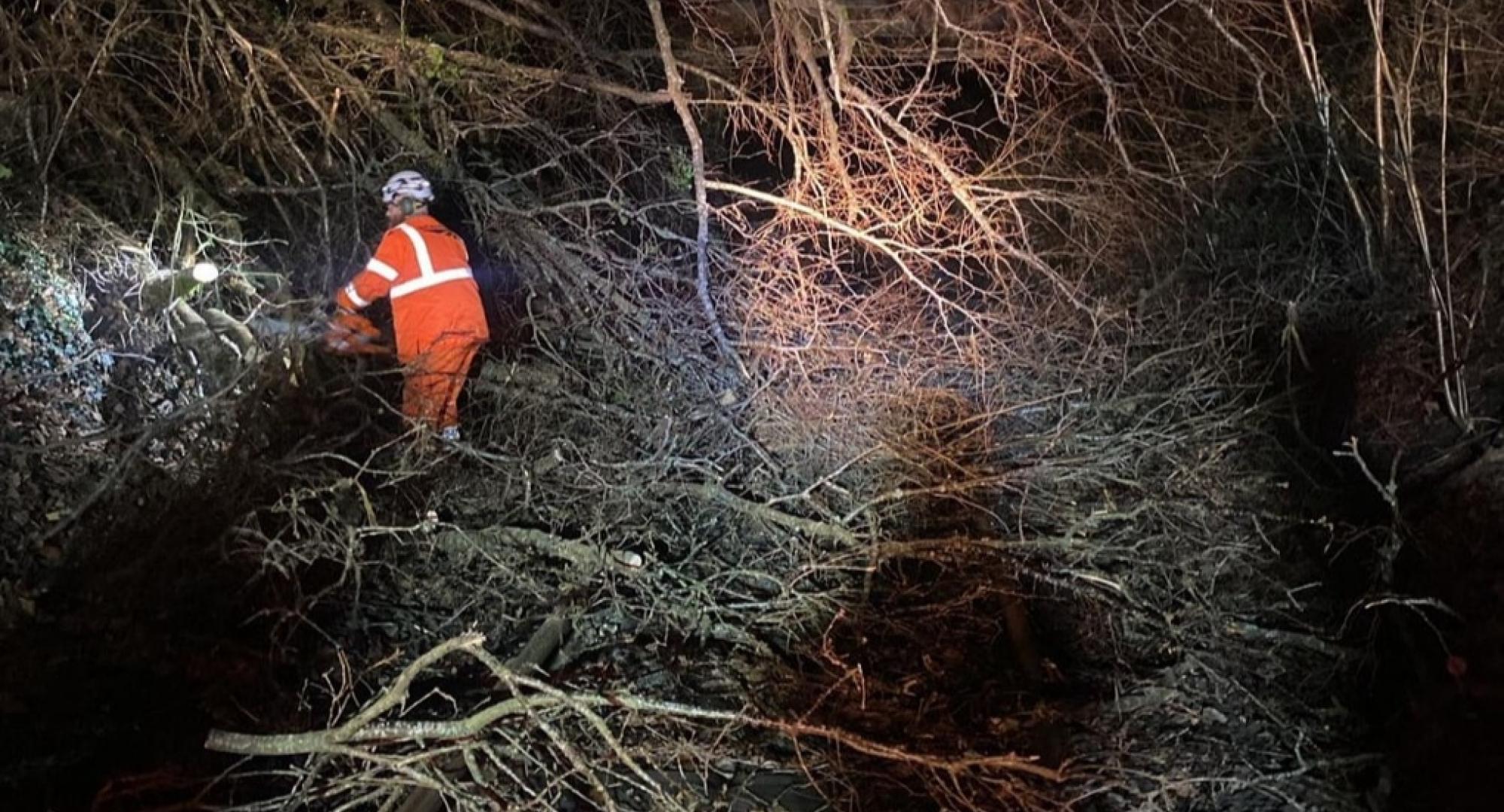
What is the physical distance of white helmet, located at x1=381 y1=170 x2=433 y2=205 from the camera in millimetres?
5832

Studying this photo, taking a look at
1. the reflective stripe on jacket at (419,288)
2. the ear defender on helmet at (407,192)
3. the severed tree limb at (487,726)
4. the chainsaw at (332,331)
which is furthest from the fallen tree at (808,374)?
the ear defender on helmet at (407,192)

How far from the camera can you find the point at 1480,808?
3.18 meters

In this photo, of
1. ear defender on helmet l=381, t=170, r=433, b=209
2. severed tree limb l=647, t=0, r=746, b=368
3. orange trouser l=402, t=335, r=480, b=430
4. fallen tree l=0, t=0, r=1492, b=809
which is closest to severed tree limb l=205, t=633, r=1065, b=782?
fallen tree l=0, t=0, r=1492, b=809

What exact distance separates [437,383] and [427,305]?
17.6 inches

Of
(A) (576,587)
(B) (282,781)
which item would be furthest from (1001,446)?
(B) (282,781)

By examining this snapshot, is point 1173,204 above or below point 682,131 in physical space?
below

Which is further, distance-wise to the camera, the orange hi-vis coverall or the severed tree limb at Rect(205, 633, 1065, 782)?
the orange hi-vis coverall

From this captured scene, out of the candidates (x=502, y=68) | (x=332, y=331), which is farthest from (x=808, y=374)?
(x=502, y=68)

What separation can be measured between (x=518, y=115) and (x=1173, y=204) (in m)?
4.65

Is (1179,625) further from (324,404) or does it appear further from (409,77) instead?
(409,77)

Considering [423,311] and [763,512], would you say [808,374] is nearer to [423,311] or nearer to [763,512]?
[763,512]

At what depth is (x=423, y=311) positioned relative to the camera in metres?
5.65

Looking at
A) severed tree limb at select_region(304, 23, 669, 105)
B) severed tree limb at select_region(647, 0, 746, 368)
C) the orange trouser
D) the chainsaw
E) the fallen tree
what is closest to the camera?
the fallen tree

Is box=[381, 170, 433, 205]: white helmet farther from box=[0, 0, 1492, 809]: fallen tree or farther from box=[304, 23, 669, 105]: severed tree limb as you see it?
box=[304, 23, 669, 105]: severed tree limb
